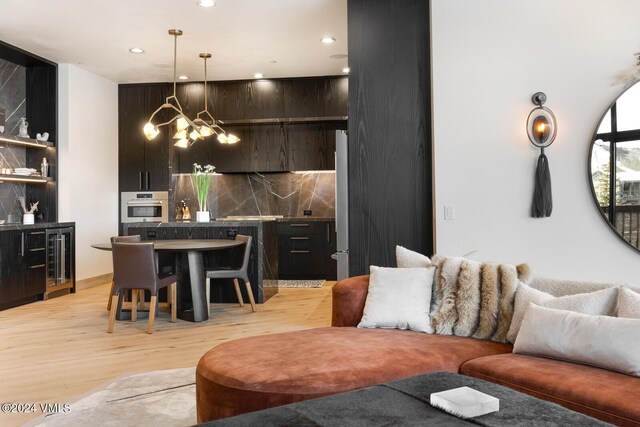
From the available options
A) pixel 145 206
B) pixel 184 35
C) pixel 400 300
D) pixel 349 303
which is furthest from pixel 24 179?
pixel 400 300

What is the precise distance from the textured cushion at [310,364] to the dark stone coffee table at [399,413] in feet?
1.25

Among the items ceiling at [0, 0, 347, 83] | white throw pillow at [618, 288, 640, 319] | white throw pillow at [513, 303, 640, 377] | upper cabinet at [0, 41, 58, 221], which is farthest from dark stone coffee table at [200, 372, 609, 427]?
upper cabinet at [0, 41, 58, 221]

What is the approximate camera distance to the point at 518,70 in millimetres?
4152

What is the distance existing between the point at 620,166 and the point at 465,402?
9.52 ft

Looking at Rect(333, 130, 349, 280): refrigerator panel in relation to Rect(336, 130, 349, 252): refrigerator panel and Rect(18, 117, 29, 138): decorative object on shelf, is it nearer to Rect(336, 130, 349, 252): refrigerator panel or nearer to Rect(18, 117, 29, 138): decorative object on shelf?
Rect(336, 130, 349, 252): refrigerator panel

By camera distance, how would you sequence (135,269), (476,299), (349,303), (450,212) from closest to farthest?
(476,299) < (349,303) < (450,212) < (135,269)

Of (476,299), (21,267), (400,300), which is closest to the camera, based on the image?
(476,299)

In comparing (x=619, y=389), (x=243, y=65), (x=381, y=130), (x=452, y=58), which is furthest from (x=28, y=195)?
(x=619, y=389)

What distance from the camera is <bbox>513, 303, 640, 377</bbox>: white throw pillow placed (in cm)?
216

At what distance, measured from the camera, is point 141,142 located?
8.33m

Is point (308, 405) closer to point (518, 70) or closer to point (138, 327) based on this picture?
point (518, 70)

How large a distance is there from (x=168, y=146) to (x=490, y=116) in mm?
5422

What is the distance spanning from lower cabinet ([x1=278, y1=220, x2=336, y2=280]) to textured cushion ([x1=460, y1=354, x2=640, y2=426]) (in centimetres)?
557

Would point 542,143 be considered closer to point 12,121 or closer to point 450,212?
point 450,212
